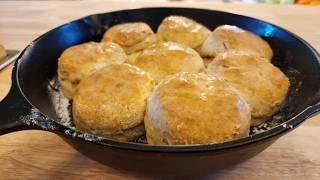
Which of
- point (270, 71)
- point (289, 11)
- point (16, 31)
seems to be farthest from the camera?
point (289, 11)

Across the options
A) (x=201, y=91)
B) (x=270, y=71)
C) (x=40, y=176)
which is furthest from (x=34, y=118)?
(x=270, y=71)

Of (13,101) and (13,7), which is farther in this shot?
(13,7)

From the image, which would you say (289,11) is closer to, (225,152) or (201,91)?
(201,91)

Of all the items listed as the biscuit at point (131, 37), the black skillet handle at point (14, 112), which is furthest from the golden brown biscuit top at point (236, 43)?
the black skillet handle at point (14, 112)

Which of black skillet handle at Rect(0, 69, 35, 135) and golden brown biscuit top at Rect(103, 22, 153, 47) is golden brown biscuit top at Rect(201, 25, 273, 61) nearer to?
golden brown biscuit top at Rect(103, 22, 153, 47)

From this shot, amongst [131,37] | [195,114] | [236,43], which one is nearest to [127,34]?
[131,37]

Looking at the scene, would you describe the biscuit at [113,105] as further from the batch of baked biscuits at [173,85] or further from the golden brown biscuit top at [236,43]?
the golden brown biscuit top at [236,43]

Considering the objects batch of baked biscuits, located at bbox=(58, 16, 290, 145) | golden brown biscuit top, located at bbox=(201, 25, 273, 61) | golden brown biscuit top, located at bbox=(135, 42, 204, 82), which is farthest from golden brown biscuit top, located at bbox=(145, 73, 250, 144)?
golden brown biscuit top, located at bbox=(201, 25, 273, 61)
